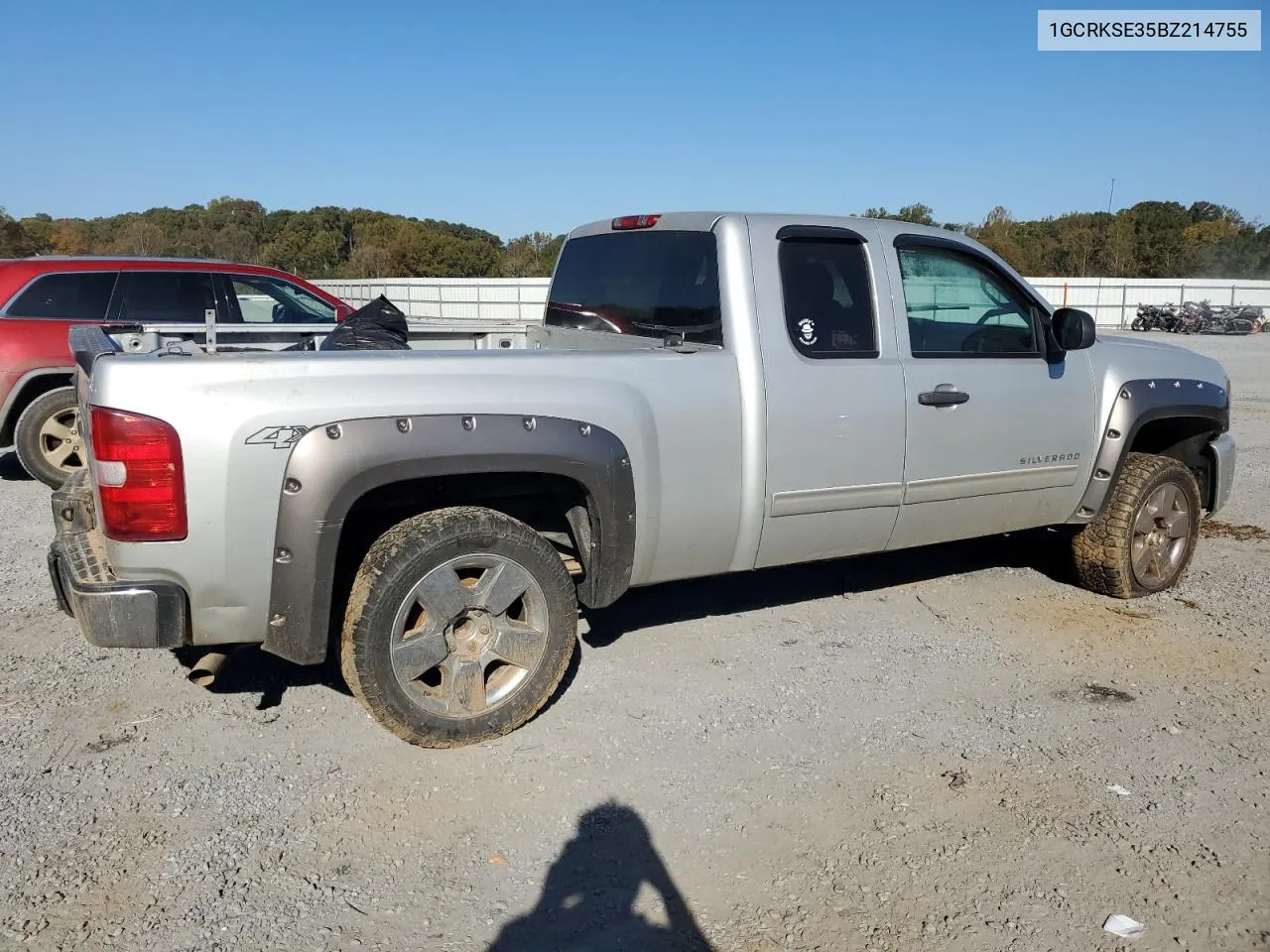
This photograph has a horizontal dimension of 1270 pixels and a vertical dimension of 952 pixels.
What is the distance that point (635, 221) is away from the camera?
16.0 ft

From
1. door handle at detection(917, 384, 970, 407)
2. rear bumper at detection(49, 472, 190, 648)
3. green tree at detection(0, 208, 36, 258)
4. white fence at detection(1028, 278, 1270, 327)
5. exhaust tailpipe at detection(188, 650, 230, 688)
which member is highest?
green tree at detection(0, 208, 36, 258)

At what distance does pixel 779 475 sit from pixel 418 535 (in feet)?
4.98

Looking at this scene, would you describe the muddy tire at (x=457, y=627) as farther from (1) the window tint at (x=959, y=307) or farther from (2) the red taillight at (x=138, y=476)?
(1) the window tint at (x=959, y=307)

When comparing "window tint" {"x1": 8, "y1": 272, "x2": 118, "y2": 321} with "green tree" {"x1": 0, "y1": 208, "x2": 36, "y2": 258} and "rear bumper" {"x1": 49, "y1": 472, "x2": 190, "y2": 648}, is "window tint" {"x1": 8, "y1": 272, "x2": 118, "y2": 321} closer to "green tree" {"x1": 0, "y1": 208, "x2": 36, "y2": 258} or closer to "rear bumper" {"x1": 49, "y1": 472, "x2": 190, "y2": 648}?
"rear bumper" {"x1": 49, "y1": 472, "x2": 190, "y2": 648}

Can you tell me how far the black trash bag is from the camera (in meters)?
4.41

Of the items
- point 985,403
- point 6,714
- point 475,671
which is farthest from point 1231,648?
point 6,714

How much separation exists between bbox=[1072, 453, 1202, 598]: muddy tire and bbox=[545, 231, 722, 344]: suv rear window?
2.60 m

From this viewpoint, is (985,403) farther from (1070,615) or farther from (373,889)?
(373,889)

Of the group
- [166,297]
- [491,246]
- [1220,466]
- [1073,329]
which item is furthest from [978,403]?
[491,246]

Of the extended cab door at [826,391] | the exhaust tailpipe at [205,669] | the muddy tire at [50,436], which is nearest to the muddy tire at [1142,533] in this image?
the extended cab door at [826,391]

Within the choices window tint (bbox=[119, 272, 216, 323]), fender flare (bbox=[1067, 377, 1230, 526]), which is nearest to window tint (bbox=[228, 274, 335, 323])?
window tint (bbox=[119, 272, 216, 323])

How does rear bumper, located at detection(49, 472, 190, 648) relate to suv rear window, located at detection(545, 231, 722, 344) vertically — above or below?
below

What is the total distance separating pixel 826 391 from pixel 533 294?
3105 centimetres

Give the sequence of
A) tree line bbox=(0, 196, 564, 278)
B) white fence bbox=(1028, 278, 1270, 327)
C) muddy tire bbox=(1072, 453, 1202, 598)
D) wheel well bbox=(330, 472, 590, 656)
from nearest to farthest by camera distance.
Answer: wheel well bbox=(330, 472, 590, 656) → muddy tire bbox=(1072, 453, 1202, 598) → white fence bbox=(1028, 278, 1270, 327) → tree line bbox=(0, 196, 564, 278)
